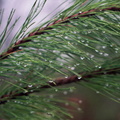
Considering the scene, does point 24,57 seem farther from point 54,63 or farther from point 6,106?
point 6,106

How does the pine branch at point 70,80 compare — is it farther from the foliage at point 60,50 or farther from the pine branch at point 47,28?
the pine branch at point 47,28

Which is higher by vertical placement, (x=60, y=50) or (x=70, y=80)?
(x=60, y=50)

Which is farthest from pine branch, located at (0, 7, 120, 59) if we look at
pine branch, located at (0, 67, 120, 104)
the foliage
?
pine branch, located at (0, 67, 120, 104)

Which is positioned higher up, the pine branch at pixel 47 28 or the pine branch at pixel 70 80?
the pine branch at pixel 47 28

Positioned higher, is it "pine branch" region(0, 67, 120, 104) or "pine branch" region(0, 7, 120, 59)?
"pine branch" region(0, 7, 120, 59)

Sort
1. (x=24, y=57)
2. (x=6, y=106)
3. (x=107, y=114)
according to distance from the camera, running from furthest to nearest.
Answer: (x=107, y=114), (x=6, y=106), (x=24, y=57)

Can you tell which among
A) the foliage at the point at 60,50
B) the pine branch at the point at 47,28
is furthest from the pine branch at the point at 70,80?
the pine branch at the point at 47,28

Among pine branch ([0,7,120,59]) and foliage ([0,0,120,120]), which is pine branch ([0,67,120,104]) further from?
pine branch ([0,7,120,59])

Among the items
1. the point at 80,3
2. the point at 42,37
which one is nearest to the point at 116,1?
the point at 80,3
